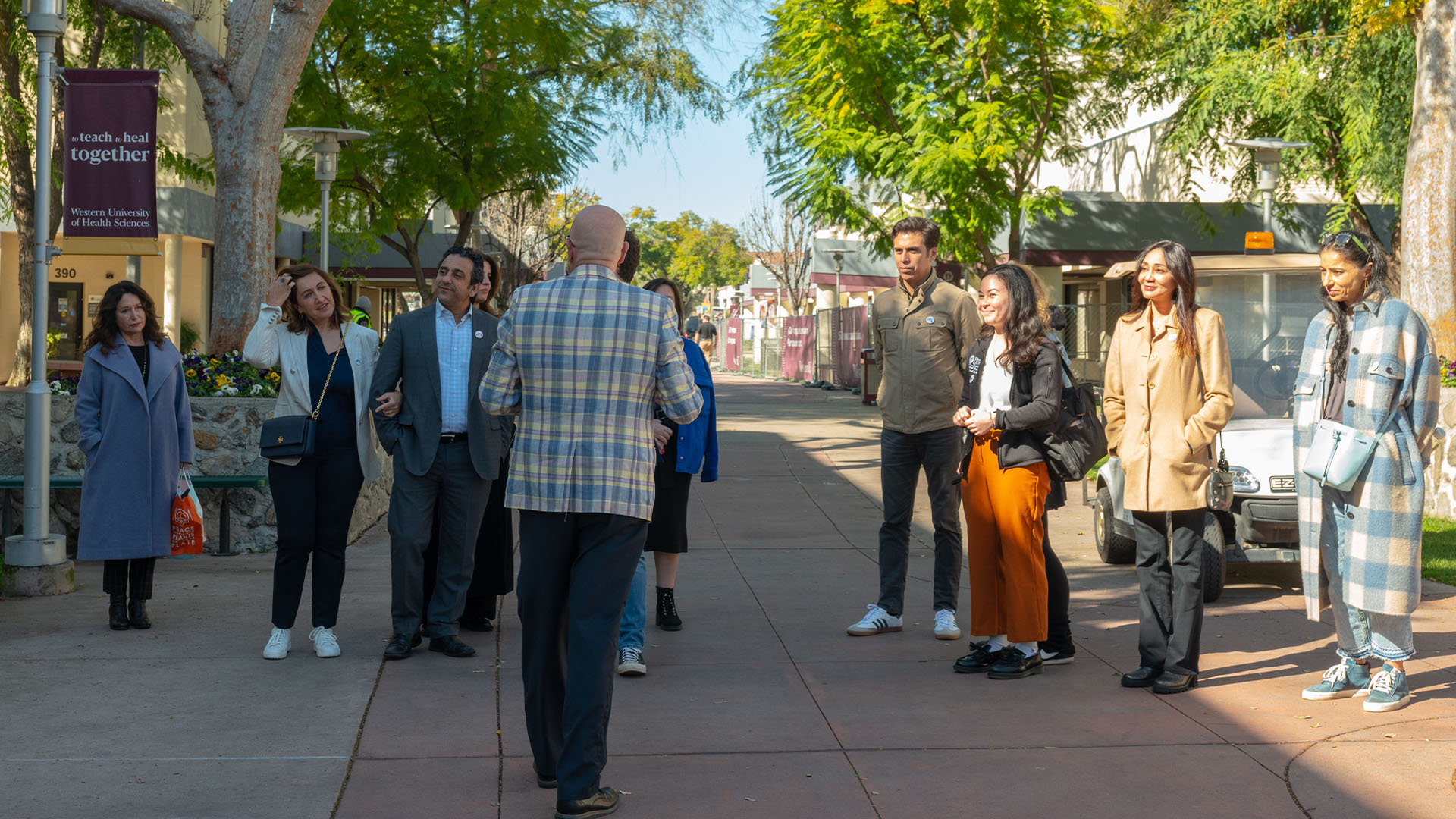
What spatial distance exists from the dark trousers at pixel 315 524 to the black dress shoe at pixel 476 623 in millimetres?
738

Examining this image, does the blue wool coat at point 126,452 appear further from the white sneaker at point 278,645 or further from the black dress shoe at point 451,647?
the black dress shoe at point 451,647

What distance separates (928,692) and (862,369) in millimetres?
20832

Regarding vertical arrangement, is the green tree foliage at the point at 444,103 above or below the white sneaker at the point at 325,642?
above

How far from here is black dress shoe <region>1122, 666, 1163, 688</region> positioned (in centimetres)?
576

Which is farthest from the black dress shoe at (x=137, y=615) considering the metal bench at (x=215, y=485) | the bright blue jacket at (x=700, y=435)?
the bright blue jacket at (x=700, y=435)

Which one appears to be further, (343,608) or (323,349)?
(343,608)

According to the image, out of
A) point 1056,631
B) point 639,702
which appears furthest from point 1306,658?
point 639,702

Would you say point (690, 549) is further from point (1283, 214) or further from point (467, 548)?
point (1283, 214)

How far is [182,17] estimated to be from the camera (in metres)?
10.7

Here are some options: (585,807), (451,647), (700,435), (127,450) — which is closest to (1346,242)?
(700,435)

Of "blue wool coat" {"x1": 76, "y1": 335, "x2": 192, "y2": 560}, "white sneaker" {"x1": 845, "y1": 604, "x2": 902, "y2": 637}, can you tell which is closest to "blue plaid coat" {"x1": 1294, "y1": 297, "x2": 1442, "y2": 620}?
"white sneaker" {"x1": 845, "y1": 604, "x2": 902, "y2": 637}

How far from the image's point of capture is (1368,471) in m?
5.41

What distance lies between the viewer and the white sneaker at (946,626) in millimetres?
6742

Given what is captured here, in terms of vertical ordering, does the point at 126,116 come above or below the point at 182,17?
below
